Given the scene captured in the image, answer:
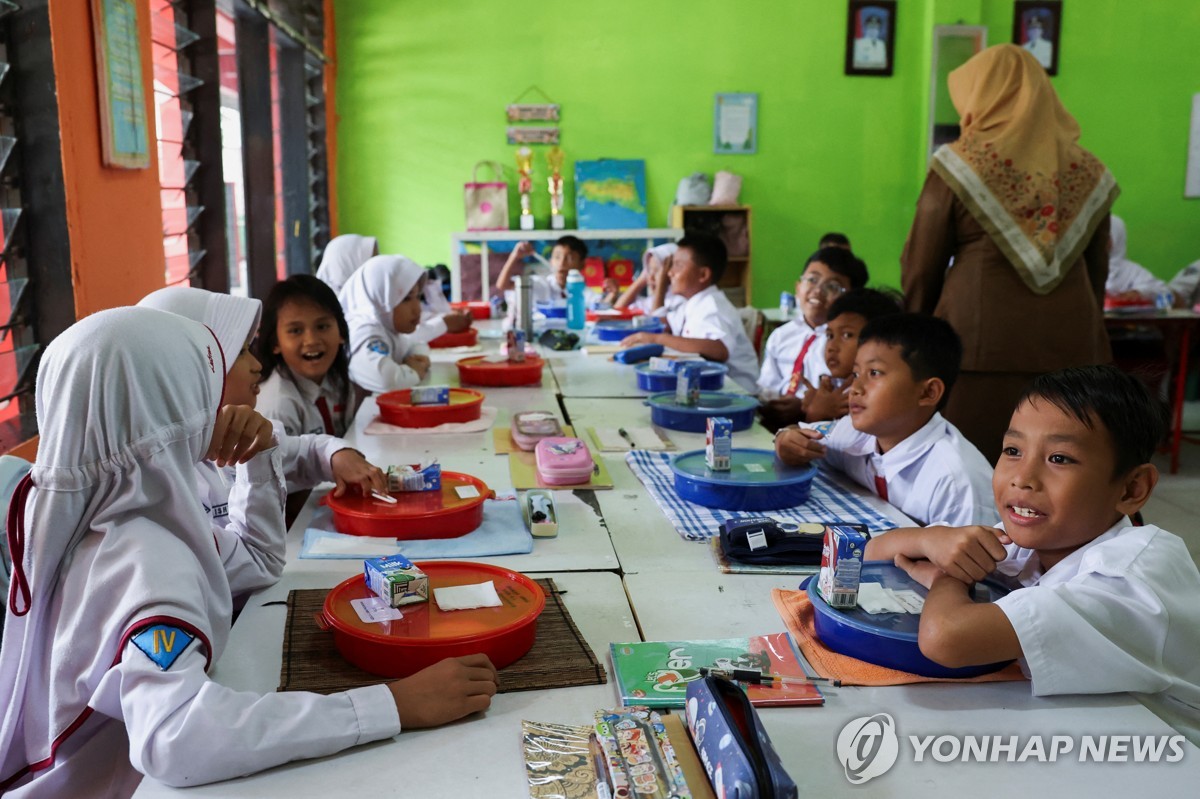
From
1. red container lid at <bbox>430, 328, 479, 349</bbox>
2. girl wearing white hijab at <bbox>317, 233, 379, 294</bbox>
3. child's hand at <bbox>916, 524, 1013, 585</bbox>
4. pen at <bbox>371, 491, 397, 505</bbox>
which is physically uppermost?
girl wearing white hijab at <bbox>317, 233, 379, 294</bbox>

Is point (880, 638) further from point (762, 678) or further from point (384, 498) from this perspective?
point (384, 498)

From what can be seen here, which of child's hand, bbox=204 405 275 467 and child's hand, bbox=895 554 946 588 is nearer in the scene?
child's hand, bbox=895 554 946 588

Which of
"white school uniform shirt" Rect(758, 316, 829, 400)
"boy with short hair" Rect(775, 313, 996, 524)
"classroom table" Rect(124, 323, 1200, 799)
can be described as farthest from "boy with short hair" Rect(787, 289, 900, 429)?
"classroom table" Rect(124, 323, 1200, 799)

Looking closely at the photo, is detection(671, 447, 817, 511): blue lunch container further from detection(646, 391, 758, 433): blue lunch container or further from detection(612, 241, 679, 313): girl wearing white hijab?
detection(612, 241, 679, 313): girl wearing white hijab

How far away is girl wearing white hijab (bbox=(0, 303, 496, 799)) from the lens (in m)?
1.03

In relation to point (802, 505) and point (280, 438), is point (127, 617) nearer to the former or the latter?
point (280, 438)

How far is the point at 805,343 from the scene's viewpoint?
3576 millimetres

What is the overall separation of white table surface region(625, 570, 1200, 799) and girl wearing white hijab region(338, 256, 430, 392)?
2.32 meters

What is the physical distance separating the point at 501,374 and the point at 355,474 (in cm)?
148

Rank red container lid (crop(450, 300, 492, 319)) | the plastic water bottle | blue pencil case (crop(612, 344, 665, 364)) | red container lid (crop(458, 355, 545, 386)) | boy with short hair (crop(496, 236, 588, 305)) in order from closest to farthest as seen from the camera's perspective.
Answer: red container lid (crop(458, 355, 545, 386)) → blue pencil case (crop(612, 344, 665, 364)) → the plastic water bottle → red container lid (crop(450, 300, 492, 319)) → boy with short hair (crop(496, 236, 588, 305))

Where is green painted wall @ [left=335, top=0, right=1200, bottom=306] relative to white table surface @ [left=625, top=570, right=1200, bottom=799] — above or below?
above

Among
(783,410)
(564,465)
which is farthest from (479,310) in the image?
(564,465)

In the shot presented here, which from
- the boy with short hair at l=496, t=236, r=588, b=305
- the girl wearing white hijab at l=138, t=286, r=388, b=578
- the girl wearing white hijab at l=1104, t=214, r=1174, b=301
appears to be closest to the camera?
the girl wearing white hijab at l=138, t=286, r=388, b=578

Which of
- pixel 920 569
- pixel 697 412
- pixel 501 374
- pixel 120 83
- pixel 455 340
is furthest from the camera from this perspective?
pixel 455 340
